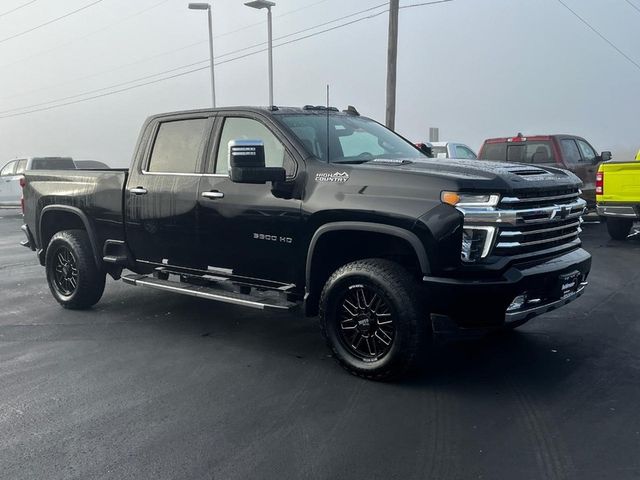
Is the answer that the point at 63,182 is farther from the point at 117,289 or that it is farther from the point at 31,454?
the point at 31,454

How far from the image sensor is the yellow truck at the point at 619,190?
34.0ft

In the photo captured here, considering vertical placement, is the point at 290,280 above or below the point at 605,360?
above

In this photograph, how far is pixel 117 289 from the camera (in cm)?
822

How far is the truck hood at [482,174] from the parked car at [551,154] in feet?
29.3

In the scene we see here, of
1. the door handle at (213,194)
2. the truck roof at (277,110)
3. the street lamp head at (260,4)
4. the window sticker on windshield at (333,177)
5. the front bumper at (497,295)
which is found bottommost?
the front bumper at (497,295)

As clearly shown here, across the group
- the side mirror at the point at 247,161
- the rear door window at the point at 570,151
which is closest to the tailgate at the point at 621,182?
the rear door window at the point at 570,151

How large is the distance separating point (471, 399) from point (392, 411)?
576mm

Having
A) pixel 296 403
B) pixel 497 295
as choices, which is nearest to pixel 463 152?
pixel 497 295

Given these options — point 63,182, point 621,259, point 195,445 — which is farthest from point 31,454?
point 621,259

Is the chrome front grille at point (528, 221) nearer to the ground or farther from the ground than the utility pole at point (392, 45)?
nearer to the ground

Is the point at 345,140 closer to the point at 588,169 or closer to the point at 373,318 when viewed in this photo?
the point at 373,318

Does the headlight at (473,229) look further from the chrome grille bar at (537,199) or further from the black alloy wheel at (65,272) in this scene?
the black alloy wheel at (65,272)

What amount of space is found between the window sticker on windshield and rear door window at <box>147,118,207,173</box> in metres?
1.42

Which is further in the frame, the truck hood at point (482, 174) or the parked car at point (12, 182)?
the parked car at point (12, 182)
